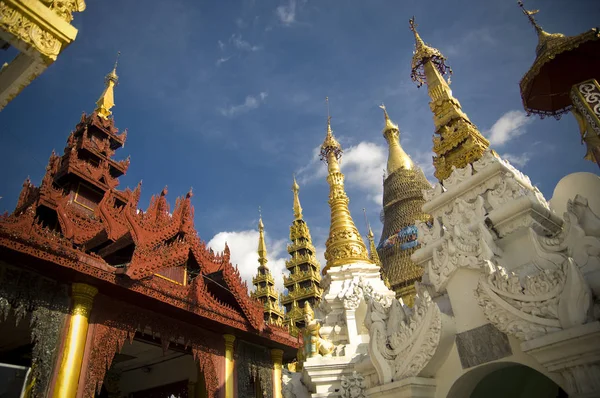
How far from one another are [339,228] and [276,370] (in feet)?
15.9

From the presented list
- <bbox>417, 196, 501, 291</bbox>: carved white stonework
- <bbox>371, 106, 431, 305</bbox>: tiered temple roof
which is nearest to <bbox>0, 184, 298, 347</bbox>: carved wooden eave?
<bbox>417, 196, 501, 291</bbox>: carved white stonework

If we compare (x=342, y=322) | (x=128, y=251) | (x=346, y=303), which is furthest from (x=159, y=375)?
(x=346, y=303)

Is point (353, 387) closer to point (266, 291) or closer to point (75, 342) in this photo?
point (75, 342)

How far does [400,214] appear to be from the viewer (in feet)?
100

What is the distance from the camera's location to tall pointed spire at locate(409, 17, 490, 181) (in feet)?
32.8

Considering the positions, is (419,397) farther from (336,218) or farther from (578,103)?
(336,218)

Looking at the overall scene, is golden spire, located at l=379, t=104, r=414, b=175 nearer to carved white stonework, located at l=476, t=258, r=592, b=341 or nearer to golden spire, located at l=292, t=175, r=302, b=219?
golden spire, located at l=292, t=175, r=302, b=219

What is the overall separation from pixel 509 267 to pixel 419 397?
1.96m

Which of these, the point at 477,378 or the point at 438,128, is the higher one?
the point at 438,128

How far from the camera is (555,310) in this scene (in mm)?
3377

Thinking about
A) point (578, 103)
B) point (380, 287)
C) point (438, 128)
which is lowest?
point (380, 287)

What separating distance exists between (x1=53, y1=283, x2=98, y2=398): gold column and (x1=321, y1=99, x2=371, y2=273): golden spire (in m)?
6.79

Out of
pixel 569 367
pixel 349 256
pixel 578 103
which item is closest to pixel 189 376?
pixel 349 256

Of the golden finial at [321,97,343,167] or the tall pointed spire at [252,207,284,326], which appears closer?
the golden finial at [321,97,343,167]
